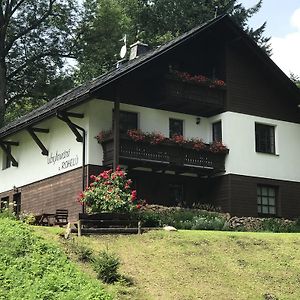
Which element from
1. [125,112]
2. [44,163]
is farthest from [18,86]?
[125,112]

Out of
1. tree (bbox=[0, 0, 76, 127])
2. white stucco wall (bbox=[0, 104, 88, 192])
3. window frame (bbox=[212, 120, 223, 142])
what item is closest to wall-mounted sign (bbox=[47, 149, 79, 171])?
white stucco wall (bbox=[0, 104, 88, 192])

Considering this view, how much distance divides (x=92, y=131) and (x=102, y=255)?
36.5ft

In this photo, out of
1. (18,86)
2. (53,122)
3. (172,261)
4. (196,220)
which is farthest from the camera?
(18,86)

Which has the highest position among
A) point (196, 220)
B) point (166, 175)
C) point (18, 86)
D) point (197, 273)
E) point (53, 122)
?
point (18, 86)

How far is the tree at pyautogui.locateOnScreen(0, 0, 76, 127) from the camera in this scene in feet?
147

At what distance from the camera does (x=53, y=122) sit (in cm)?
2902

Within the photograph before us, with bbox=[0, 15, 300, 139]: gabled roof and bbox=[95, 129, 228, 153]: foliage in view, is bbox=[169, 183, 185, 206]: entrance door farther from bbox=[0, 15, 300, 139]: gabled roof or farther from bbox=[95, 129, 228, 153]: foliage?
bbox=[0, 15, 300, 139]: gabled roof

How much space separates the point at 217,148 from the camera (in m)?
27.8

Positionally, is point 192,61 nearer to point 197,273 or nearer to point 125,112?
point 125,112

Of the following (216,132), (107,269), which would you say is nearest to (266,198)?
(216,132)

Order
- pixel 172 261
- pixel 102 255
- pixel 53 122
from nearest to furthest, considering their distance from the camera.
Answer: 1. pixel 102 255
2. pixel 172 261
3. pixel 53 122

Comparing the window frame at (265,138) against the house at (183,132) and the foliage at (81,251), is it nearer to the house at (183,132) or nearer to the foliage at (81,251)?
the house at (183,132)

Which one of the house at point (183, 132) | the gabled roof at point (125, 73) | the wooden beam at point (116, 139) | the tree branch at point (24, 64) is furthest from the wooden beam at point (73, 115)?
the tree branch at point (24, 64)

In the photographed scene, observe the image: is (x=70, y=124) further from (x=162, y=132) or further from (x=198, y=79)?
(x=198, y=79)
